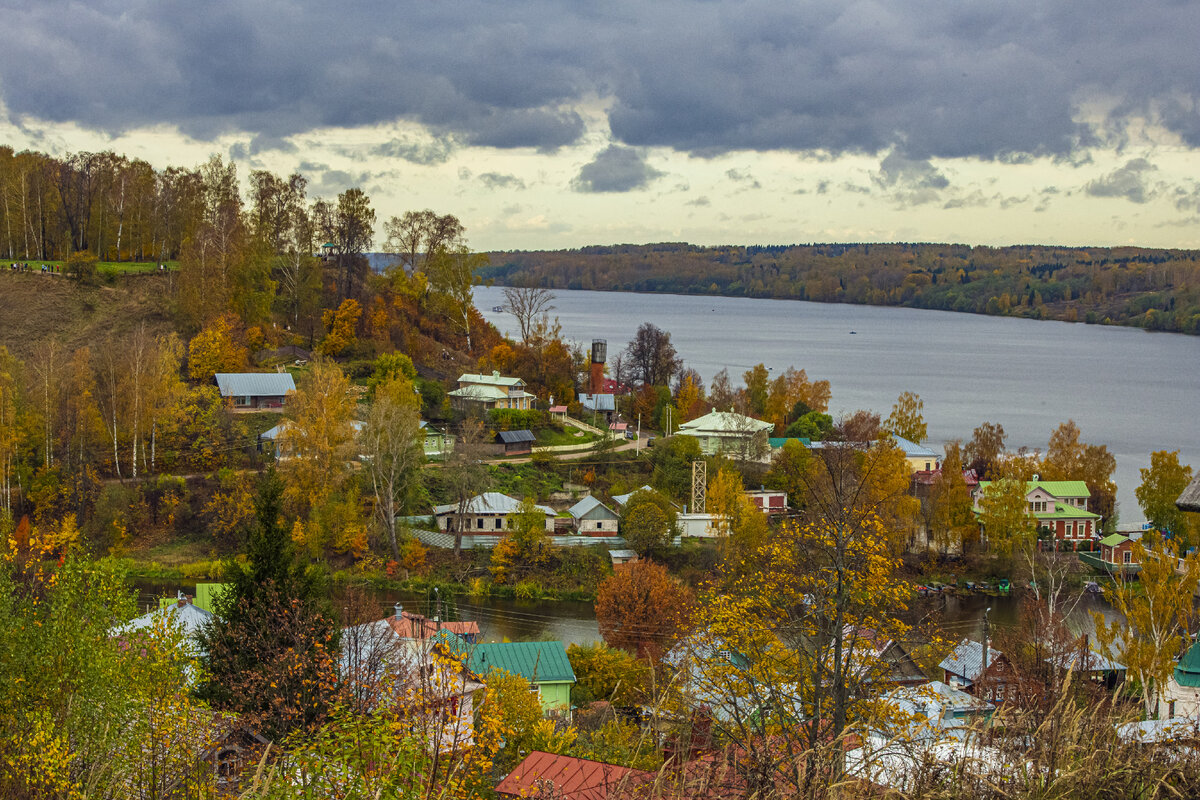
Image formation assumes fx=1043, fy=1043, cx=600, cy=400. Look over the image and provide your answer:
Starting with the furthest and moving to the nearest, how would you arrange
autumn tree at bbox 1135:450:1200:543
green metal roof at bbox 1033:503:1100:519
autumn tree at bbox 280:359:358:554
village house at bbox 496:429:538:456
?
village house at bbox 496:429:538:456 < green metal roof at bbox 1033:503:1100:519 < autumn tree at bbox 1135:450:1200:543 < autumn tree at bbox 280:359:358:554

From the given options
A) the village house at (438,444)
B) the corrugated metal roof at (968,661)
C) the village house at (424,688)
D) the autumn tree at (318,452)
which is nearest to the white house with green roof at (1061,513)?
the corrugated metal roof at (968,661)

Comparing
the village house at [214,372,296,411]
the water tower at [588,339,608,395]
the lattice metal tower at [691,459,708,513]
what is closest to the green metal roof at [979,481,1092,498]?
the lattice metal tower at [691,459,708,513]

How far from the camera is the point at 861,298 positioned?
17900cm

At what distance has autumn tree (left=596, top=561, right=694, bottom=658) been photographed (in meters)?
19.5

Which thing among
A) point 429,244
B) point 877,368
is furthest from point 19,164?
point 877,368

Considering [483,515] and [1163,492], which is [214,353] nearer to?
[483,515]

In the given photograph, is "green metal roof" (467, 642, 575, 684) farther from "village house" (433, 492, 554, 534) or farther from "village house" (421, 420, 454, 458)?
"village house" (421, 420, 454, 458)

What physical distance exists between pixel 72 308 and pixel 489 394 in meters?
15.3

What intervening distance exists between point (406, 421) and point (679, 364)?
2054 centimetres

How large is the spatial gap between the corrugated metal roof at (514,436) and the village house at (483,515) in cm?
500

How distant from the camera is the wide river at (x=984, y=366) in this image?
49.2 metres

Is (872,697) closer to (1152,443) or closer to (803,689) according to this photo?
(803,689)

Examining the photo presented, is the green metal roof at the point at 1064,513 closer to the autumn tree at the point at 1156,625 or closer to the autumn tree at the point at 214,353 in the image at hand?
the autumn tree at the point at 1156,625

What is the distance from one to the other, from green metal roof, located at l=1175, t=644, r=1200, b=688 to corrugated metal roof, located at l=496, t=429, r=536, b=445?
2124cm
